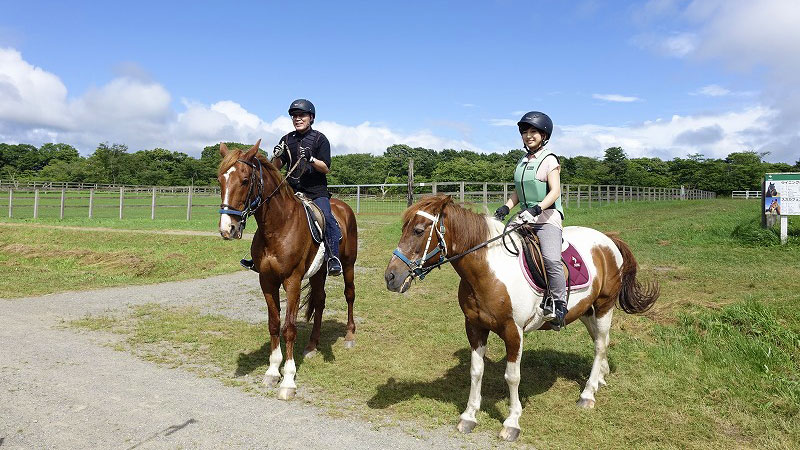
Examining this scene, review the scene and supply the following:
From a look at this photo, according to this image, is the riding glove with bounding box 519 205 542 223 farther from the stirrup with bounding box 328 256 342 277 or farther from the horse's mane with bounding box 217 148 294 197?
the horse's mane with bounding box 217 148 294 197

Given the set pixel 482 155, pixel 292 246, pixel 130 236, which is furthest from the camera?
pixel 482 155

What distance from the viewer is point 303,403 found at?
461cm

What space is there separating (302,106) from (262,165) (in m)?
1.09

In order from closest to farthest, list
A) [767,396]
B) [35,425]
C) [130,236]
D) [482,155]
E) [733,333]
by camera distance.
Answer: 1. [35,425]
2. [767,396]
3. [733,333]
4. [130,236]
5. [482,155]

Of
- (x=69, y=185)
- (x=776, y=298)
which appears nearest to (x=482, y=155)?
(x=69, y=185)

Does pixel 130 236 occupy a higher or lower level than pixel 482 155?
lower

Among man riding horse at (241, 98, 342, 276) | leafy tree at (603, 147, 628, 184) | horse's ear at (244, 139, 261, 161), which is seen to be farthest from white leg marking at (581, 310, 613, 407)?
leafy tree at (603, 147, 628, 184)

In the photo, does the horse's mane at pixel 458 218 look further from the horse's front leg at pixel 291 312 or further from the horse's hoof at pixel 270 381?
the horse's hoof at pixel 270 381

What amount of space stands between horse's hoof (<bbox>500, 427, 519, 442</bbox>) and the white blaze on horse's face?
3.03 m

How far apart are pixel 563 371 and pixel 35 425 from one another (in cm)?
524

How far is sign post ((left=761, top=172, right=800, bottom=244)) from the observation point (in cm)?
1236

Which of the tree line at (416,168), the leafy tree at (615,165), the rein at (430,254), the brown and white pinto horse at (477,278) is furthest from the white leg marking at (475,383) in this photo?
the leafy tree at (615,165)

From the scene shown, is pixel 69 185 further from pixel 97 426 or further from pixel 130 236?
pixel 97 426

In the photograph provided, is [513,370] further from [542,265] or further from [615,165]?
[615,165]
